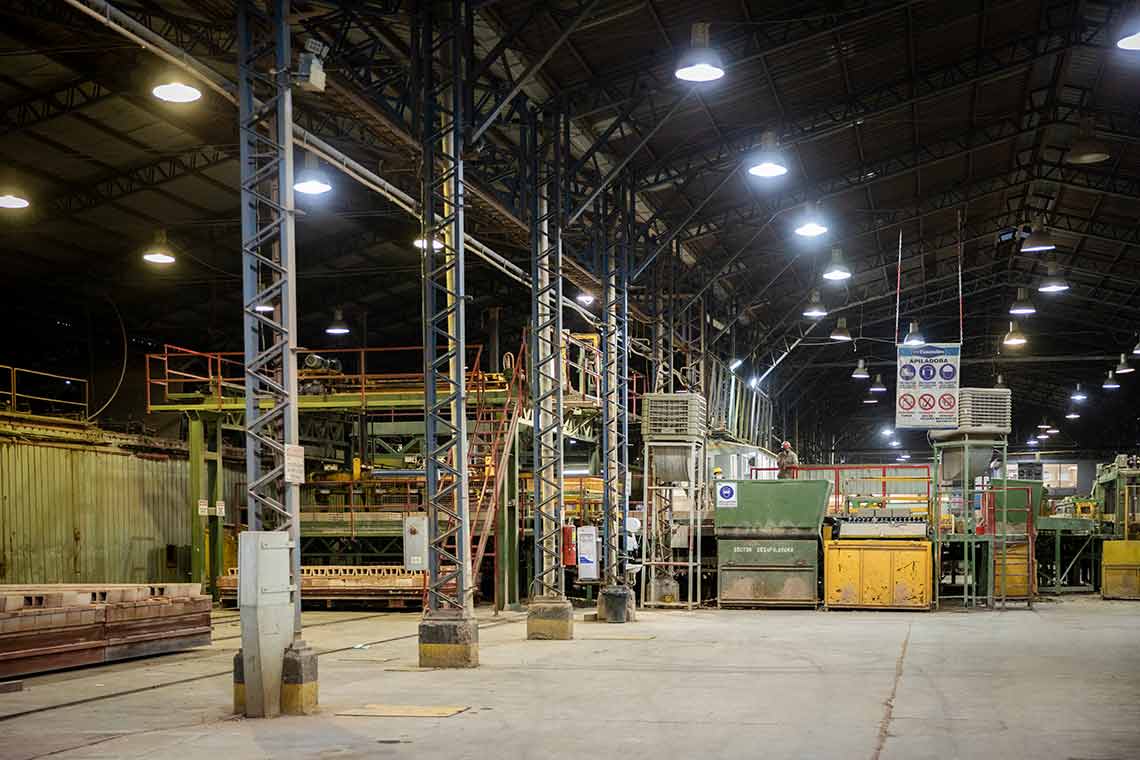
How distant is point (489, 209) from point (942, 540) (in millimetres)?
12965

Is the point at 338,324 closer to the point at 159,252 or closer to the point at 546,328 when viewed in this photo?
the point at 159,252

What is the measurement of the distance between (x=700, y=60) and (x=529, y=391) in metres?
10.7

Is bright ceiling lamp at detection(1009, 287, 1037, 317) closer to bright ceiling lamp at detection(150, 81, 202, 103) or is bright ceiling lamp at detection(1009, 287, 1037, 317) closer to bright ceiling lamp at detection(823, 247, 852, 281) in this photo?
bright ceiling lamp at detection(823, 247, 852, 281)

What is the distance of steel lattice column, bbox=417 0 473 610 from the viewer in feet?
51.4

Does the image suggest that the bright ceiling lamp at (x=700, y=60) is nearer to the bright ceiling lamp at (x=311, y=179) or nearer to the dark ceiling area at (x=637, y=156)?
the dark ceiling area at (x=637, y=156)

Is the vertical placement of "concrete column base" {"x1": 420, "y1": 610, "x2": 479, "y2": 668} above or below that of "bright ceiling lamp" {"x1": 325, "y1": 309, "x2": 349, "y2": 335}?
below

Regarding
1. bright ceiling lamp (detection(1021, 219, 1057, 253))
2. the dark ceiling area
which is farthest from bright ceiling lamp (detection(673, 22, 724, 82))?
bright ceiling lamp (detection(1021, 219, 1057, 253))

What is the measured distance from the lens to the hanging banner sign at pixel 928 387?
86.2 feet

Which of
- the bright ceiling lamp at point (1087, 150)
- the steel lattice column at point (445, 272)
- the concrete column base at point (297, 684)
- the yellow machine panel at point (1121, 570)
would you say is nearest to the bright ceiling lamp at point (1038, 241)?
the bright ceiling lamp at point (1087, 150)

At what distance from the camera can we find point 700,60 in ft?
58.1

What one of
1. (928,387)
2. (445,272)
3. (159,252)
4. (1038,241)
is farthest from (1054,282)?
(445,272)

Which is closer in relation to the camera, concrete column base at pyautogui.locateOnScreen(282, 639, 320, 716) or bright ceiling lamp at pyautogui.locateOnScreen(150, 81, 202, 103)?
concrete column base at pyautogui.locateOnScreen(282, 639, 320, 716)

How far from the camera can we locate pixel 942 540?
26562 millimetres

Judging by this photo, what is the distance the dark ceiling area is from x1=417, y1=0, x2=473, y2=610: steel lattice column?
1.93 feet
